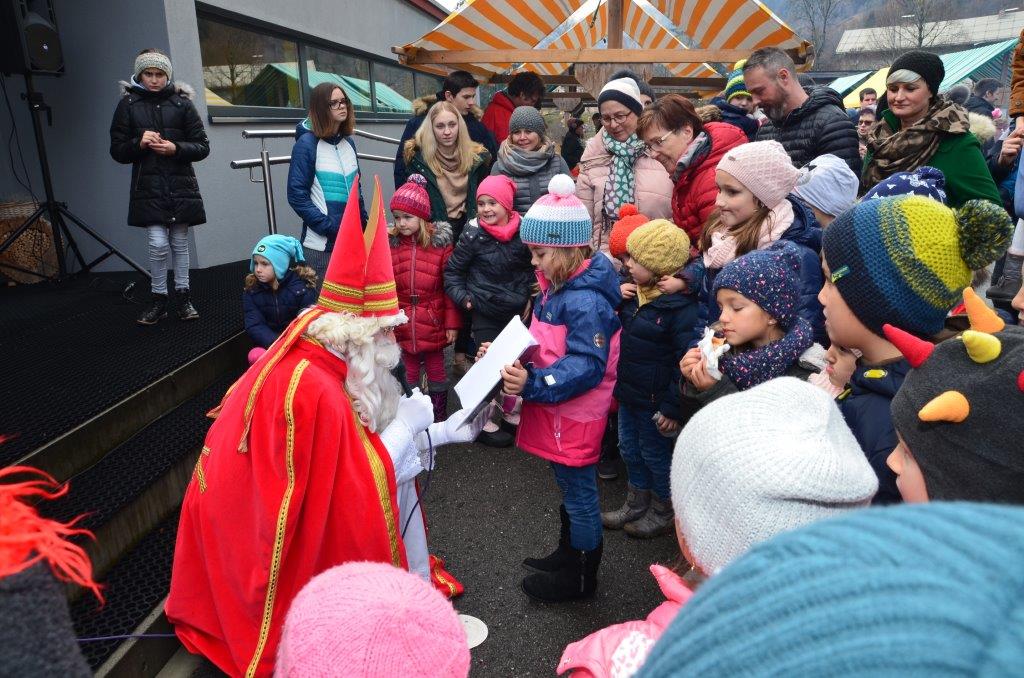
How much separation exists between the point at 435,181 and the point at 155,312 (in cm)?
222

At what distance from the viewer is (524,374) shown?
2551mm

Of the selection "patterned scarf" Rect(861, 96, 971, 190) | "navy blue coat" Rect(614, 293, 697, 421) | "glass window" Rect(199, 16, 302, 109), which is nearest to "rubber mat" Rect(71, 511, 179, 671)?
"navy blue coat" Rect(614, 293, 697, 421)

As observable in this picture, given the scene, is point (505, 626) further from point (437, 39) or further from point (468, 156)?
point (437, 39)

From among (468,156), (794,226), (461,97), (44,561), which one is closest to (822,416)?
(44,561)

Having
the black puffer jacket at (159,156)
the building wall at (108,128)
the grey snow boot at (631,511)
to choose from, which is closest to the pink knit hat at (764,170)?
the grey snow boot at (631,511)

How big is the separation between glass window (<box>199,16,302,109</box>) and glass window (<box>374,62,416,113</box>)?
10.7ft

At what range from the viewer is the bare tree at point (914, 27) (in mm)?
33469

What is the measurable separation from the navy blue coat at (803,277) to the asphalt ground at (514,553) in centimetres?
117

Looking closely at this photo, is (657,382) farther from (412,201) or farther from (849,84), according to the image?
(849,84)

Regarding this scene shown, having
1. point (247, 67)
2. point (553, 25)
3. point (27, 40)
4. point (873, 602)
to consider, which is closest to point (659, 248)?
point (873, 602)

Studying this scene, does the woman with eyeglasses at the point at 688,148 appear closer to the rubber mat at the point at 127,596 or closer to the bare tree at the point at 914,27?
the rubber mat at the point at 127,596

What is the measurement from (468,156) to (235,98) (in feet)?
12.1

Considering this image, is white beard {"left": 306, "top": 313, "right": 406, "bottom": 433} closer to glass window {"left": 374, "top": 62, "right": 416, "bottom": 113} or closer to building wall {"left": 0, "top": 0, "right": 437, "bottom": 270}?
building wall {"left": 0, "top": 0, "right": 437, "bottom": 270}

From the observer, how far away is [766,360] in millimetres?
2186
